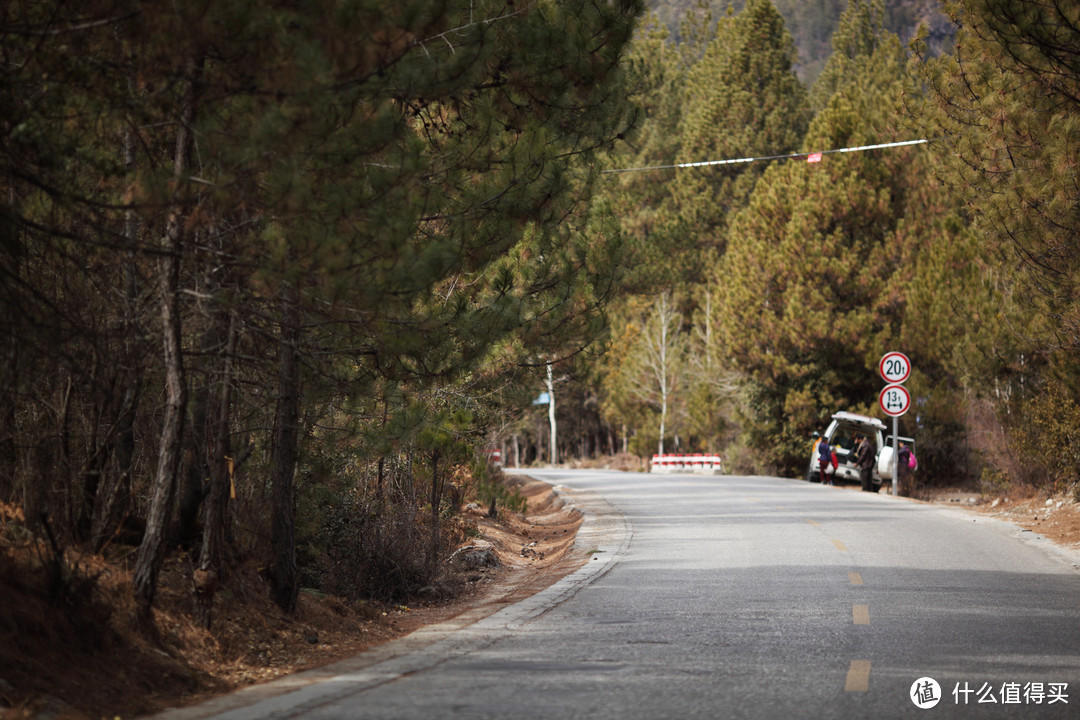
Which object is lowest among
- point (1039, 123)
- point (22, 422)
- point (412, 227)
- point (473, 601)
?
point (473, 601)

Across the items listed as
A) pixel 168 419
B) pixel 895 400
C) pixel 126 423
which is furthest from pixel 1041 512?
pixel 168 419

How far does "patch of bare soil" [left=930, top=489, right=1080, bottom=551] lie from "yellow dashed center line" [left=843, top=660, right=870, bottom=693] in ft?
33.0

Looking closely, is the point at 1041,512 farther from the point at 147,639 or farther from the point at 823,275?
the point at 823,275

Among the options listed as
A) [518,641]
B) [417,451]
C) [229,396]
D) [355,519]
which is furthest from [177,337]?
[417,451]

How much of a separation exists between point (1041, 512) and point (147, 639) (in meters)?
19.1

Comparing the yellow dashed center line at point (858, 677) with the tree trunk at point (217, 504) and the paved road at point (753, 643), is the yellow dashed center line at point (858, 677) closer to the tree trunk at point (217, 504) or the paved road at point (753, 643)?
the paved road at point (753, 643)

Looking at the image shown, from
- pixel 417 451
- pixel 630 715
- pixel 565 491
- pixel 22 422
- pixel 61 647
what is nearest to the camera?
pixel 630 715

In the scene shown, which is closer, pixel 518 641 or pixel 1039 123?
pixel 518 641

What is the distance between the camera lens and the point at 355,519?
13812 millimetres

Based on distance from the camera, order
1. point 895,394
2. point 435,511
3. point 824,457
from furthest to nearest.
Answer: point 824,457, point 895,394, point 435,511

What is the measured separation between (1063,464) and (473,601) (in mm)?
15103

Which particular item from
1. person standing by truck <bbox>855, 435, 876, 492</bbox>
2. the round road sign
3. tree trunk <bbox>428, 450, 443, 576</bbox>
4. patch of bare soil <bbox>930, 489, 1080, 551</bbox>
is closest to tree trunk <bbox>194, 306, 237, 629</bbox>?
tree trunk <bbox>428, 450, 443, 576</bbox>

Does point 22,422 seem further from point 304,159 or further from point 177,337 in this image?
point 304,159

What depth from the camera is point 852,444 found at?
127 ft
